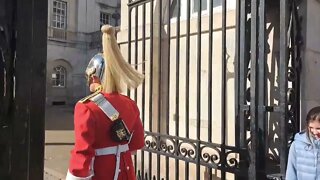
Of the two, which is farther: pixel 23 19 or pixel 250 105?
pixel 250 105

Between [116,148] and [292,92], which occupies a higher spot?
[292,92]

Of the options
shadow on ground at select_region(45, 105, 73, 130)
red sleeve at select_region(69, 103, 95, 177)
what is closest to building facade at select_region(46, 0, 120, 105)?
shadow on ground at select_region(45, 105, 73, 130)

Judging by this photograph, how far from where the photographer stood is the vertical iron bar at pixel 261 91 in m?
3.62

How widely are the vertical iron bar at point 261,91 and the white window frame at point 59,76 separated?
2675 cm

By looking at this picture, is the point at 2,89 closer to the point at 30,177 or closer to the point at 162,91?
the point at 30,177

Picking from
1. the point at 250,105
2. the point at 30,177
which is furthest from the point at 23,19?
the point at 250,105

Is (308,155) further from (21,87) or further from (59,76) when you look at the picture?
(59,76)

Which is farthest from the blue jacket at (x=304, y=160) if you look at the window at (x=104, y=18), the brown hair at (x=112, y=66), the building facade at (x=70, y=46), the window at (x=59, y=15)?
the window at (x=104, y=18)

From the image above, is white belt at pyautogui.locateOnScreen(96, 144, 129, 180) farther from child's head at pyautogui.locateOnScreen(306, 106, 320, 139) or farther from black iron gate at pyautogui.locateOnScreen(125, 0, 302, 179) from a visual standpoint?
child's head at pyautogui.locateOnScreen(306, 106, 320, 139)

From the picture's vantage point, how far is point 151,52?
5.17 meters

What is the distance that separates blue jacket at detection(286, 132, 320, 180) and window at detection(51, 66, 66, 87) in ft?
89.2

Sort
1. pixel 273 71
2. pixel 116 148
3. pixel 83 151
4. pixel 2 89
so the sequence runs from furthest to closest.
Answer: pixel 273 71, pixel 116 148, pixel 83 151, pixel 2 89

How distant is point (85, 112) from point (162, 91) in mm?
2318

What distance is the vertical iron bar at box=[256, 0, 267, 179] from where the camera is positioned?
3615 millimetres
